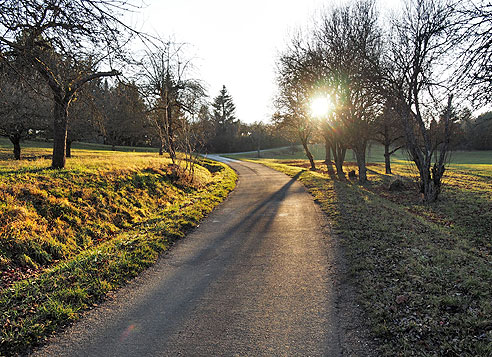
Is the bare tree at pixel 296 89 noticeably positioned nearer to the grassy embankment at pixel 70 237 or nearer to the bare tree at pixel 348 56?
the bare tree at pixel 348 56

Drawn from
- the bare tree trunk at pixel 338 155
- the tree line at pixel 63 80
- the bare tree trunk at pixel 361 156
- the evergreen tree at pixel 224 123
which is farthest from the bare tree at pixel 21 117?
the evergreen tree at pixel 224 123

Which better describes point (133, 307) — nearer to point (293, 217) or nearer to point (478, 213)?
point (293, 217)

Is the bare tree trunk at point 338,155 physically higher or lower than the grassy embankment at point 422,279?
higher

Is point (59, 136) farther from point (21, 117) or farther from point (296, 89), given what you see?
point (296, 89)

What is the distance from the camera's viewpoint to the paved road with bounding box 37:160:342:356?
3.12 metres

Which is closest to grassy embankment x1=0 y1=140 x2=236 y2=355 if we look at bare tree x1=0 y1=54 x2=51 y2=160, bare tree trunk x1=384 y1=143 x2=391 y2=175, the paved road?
the paved road

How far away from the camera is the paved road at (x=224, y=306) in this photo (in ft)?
10.2

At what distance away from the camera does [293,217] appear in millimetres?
8961

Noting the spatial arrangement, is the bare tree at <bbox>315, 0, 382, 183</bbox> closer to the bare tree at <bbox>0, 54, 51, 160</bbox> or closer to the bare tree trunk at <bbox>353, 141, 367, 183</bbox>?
the bare tree trunk at <bbox>353, 141, 367, 183</bbox>

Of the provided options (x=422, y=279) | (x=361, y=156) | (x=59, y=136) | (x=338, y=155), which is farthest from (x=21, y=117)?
(x=361, y=156)

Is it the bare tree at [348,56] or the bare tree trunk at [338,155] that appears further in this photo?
the bare tree trunk at [338,155]

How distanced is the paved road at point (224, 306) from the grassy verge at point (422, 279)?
576 mm

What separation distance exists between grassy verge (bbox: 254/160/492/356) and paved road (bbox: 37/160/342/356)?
0.58 metres

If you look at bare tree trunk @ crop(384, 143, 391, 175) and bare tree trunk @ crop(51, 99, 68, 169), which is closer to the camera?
bare tree trunk @ crop(51, 99, 68, 169)
